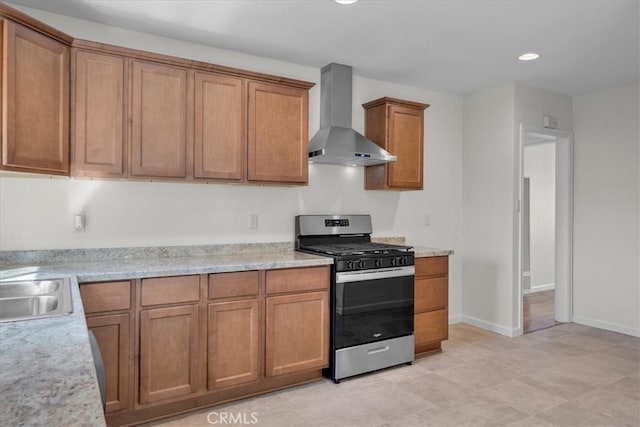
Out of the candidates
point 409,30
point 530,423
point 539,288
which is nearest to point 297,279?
point 530,423

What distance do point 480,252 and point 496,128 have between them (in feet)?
4.28

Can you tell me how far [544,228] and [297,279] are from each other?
5.00 meters

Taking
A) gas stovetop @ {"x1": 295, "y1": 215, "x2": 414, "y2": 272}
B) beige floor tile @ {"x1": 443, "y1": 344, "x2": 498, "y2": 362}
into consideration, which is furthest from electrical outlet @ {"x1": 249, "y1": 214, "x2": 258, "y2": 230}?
beige floor tile @ {"x1": 443, "y1": 344, "x2": 498, "y2": 362}

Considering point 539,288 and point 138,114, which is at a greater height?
point 138,114

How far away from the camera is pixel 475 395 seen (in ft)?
9.39

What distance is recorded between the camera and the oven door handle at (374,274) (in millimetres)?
3064

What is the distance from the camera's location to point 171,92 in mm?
2801

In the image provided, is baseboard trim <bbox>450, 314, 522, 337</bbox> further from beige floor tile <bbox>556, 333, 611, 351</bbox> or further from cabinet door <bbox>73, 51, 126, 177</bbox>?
cabinet door <bbox>73, 51, 126, 177</bbox>

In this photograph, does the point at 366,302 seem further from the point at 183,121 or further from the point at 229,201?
the point at 183,121

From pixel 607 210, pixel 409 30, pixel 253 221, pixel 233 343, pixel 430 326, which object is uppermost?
pixel 409 30

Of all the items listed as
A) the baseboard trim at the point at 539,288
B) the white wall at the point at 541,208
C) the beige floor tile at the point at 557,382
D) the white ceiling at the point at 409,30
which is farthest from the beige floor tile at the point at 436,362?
the white wall at the point at 541,208

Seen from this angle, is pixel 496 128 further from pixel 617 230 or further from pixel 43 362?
pixel 43 362

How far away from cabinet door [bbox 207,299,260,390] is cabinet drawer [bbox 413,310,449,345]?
145cm

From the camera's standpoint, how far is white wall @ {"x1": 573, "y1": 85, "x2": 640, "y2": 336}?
425 centimetres
